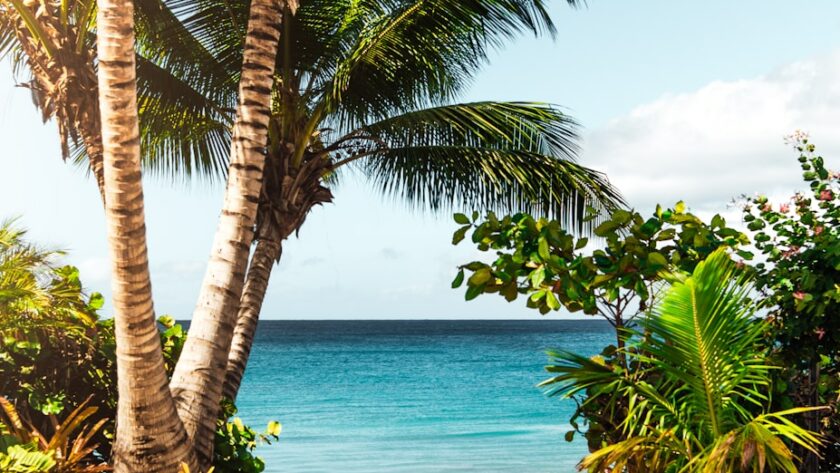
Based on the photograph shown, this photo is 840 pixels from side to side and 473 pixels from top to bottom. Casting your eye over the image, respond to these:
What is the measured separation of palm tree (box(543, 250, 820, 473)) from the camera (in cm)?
435

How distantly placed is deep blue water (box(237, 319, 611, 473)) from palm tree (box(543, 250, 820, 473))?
29.4 ft

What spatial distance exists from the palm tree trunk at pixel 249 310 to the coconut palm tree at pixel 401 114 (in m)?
0.10

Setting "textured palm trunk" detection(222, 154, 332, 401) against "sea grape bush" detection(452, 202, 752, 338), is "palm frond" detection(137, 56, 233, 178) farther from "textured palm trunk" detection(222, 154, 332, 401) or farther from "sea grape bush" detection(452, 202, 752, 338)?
"sea grape bush" detection(452, 202, 752, 338)

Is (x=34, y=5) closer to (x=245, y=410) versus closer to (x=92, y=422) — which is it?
(x=92, y=422)

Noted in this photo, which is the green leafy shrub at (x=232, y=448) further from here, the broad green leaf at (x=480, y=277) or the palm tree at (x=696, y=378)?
the palm tree at (x=696, y=378)

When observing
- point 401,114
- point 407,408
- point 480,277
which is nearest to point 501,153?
point 401,114

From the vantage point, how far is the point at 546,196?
8695mm

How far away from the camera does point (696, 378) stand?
4.50 metres

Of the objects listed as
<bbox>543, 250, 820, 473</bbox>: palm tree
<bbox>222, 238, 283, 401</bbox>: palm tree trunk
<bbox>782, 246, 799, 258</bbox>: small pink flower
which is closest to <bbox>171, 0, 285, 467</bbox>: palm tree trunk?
<bbox>222, 238, 283, 401</bbox>: palm tree trunk

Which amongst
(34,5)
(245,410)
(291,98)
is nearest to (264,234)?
(291,98)

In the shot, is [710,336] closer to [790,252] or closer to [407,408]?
[790,252]

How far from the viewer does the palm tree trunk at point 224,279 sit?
552cm

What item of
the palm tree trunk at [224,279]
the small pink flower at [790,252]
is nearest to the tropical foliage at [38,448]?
the palm tree trunk at [224,279]

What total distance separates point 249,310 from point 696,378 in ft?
13.7
